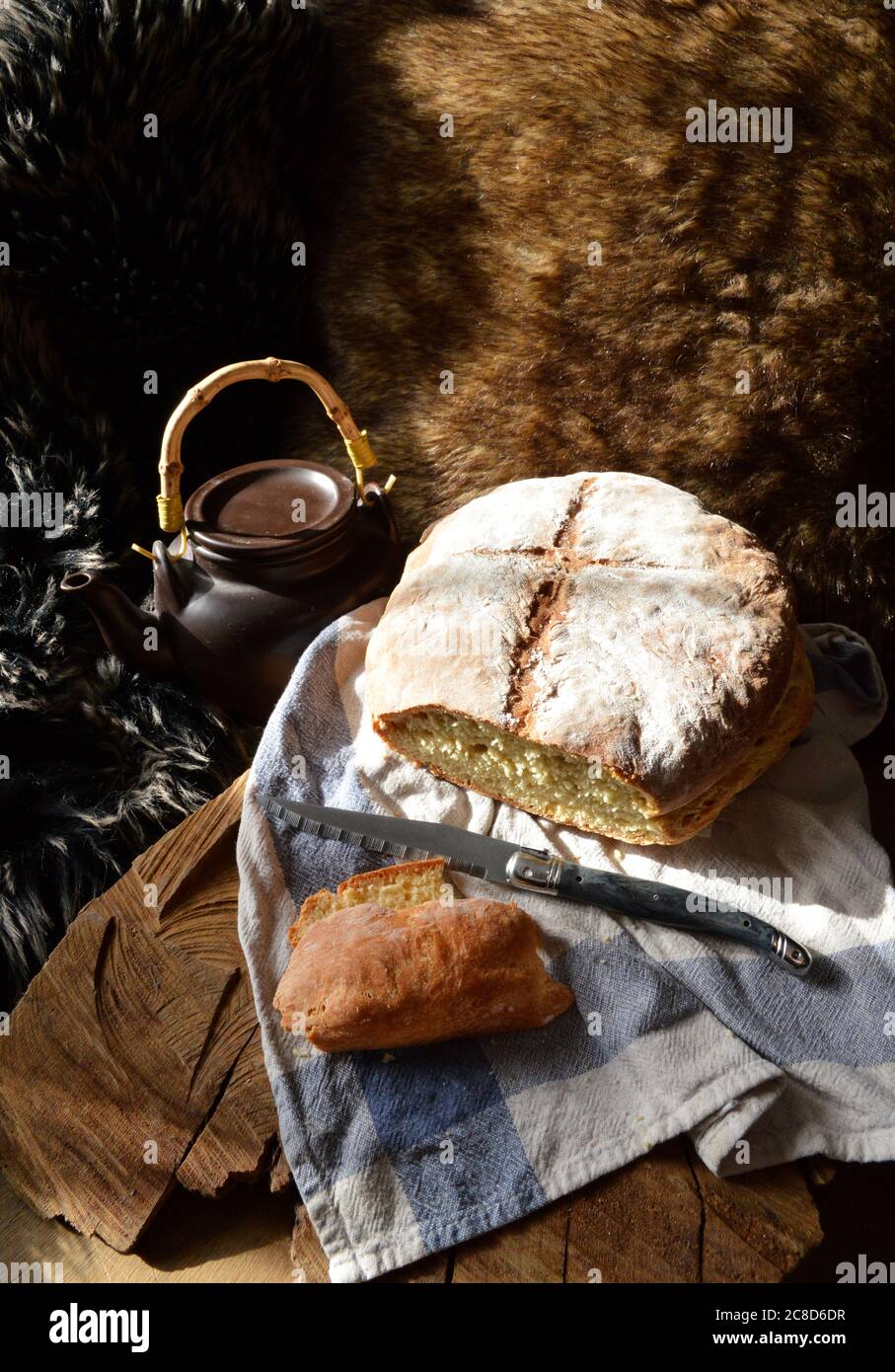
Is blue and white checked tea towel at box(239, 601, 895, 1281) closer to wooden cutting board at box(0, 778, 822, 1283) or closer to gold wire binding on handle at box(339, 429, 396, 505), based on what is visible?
wooden cutting board at box(0, 778, 822, 1283)

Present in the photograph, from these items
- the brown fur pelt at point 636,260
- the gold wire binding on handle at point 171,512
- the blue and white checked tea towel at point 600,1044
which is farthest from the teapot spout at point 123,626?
the brown fur pelt at point 636,260

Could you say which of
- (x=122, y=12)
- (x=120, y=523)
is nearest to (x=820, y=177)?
(x=122, y=12)

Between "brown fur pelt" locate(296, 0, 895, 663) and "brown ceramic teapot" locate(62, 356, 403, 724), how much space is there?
1.24 ft

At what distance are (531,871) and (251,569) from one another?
645mm

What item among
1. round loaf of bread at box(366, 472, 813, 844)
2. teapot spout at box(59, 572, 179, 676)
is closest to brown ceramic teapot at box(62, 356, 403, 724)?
teapot spout at box(59, 572, 179, 676)

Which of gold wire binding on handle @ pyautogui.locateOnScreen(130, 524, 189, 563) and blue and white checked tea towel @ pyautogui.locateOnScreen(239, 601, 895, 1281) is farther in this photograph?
gold wire binding on handle @ pyautogui.locateOnScreen(130, 524, 189, 563)

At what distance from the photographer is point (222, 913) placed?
1.48 meters

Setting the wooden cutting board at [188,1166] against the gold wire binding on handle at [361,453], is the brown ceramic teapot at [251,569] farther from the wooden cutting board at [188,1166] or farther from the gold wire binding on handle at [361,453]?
the wooden cutting board at [188,1166]

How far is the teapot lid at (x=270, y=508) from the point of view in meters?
1.66

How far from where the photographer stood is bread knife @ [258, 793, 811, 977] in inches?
54.5

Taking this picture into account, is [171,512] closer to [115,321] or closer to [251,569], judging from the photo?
[251,569]

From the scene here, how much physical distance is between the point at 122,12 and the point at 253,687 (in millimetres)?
1215

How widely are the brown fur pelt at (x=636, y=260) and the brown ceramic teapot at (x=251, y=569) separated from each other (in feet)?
1.24
